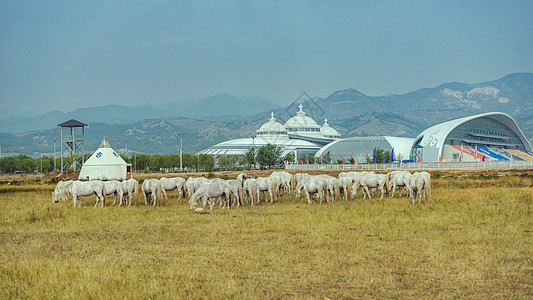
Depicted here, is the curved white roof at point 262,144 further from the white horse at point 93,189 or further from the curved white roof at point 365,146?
the white horse at point 93,189

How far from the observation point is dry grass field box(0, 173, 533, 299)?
40.1 feet

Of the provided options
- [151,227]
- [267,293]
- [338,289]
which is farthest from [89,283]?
[151,227]

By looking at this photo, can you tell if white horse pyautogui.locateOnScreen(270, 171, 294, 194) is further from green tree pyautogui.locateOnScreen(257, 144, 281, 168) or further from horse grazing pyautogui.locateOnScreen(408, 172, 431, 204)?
green tree pyautogui.locateOnScreen(257, 144, 281, 168)

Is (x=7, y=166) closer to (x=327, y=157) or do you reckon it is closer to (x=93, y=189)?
(x=327, y=157)

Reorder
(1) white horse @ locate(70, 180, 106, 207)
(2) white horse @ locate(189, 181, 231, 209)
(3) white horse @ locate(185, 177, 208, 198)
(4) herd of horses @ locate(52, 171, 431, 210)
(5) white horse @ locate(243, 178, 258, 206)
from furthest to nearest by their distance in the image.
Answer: (3) white horse @ locate(185, 177, 208, 198), (1) white horse @ locate(70, 180, 106, 207), (5) white horse @ locate(243, 178, 258, 206), (4) herd of horses @ locate(52, 171, 431, 210), (2) white horse @ locate(189, 181, 231, 209)

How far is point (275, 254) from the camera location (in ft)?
51.2

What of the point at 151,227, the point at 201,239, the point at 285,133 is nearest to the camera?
the point at 201,239

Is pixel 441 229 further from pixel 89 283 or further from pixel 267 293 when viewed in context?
pixel 89 283

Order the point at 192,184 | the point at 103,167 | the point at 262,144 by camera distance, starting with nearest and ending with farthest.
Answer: the point at 192,184
the point at 103,167
the point at 262,144

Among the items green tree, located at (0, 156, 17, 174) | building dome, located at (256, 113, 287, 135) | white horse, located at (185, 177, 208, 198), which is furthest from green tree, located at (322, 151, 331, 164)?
white horse, located at (185, 177, 208, 198)

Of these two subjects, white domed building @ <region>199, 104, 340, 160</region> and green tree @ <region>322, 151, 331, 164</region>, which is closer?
green tree @ <region>322, 151, 331, 164</region>

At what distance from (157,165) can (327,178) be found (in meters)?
113

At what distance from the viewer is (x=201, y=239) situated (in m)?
18.7

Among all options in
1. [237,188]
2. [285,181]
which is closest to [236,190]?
[237,188]
